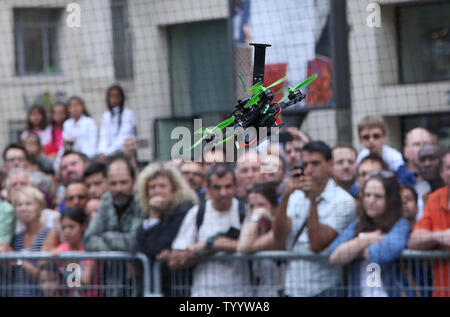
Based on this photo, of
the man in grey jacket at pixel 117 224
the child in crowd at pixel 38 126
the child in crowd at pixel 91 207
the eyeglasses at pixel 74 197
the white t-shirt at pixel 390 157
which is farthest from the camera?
the child in crowd at pixel 38 126

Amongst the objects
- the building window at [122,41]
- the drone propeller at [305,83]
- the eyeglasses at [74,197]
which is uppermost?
the building window at [122,41]

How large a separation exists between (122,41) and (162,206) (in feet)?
3.28

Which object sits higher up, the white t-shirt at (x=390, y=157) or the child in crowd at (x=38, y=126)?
the child in crowd at (x=38, y=126)

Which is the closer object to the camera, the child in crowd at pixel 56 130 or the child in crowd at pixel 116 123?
the child in crowd at pixel 116 123

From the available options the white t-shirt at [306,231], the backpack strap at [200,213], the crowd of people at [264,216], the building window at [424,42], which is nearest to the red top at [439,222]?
the crowd of people at [264,216]

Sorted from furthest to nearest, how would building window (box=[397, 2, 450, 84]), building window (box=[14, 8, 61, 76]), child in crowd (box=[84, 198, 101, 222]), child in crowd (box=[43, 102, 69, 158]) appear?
building window (box=[14, 8, 61, 76]), child in crowd (box=[43, 102, 69, 158]), building window (box=[397, 2, 450, 84]), child in crowd (box=[84, 198, 101, 222])

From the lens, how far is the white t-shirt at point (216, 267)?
12.8ft

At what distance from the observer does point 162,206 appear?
4031 mm

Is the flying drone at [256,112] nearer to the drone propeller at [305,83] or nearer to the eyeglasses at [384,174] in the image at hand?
the drone propeller at [305,83]

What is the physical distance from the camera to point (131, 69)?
13.1 feet

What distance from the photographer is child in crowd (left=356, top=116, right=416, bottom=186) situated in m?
3.75

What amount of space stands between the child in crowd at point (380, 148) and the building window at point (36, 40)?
187 inches

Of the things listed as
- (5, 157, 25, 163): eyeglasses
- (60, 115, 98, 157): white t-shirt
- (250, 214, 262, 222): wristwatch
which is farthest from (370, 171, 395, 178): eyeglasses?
(5, 157, 25, 163): eyeglasses

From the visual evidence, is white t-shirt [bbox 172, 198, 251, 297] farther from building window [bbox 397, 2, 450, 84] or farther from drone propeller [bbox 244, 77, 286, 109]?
drone propeller [bbox 244, 77, 286, 109]
